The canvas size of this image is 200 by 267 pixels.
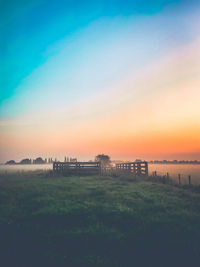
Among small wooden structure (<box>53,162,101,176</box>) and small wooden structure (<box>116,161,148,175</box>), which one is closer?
small wooden structure (<box>116,161,148,175</box>)

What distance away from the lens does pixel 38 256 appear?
4340 millimetres

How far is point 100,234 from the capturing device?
17.6ft

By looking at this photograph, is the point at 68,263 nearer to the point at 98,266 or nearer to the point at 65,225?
Result: the point at 98,266

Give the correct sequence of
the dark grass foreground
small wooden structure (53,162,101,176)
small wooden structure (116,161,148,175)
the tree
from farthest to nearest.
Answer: the tree, small wooden structure (53,162,101,176), small wooden structure (116,161,148,175), the dark grass foreground

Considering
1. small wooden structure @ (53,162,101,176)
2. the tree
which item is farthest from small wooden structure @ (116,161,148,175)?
the tree

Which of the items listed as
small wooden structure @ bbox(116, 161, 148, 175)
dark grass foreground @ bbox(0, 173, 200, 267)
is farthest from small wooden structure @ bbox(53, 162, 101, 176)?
dark grass foreground @ bbox(0, 173, 200, 267)

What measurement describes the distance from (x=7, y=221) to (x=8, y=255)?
2.31 m

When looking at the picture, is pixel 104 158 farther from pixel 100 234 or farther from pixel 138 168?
pixel 100 234

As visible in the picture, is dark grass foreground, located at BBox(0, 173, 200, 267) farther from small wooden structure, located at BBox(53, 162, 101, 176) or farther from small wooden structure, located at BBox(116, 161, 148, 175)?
small wooden structure, located at BBox(53, 162, 101, 176)

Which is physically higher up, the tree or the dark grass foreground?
the tree

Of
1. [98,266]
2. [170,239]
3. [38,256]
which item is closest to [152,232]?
[170,239]

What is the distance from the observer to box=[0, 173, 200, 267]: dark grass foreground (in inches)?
167

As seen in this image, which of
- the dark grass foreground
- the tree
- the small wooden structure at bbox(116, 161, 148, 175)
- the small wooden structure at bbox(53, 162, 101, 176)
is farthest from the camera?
the tree

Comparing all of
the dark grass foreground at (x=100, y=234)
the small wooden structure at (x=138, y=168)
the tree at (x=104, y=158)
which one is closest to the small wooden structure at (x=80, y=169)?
the small wooden structure at (x=138, y=168)
